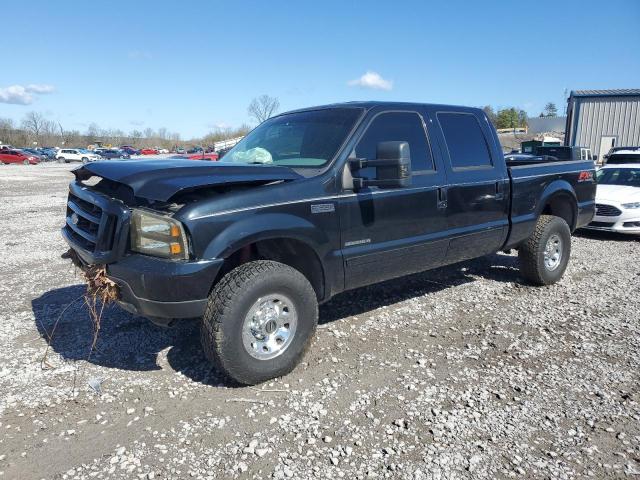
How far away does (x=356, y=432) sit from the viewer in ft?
9.45

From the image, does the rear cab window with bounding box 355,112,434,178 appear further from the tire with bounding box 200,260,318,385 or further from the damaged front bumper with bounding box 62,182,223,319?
the damaged front bumper with bounding box 62,182,223,319

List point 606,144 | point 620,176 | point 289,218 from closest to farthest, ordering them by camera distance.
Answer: point 289,218 → point 620,176 → point 606,144

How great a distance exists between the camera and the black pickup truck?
9.99 feet

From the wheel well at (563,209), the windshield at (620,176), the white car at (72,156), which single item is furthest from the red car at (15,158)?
the wheel well at (563,209)

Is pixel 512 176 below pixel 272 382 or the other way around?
the other way around

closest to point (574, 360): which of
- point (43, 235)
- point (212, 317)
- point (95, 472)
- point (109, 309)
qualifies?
point (212, 317)

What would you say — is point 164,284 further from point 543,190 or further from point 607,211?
point 607,211

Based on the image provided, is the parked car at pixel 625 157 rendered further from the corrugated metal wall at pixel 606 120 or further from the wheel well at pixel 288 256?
the corrugated metal wall at pixel 606 120

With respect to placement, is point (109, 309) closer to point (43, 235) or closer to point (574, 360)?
point (574, 360)

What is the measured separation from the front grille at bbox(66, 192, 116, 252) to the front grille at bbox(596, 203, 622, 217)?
8936 mm

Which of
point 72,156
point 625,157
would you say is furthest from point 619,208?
point 72,156

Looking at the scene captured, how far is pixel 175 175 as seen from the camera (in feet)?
10.3

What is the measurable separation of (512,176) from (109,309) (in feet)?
14.3

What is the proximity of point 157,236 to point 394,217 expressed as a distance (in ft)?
6.28
